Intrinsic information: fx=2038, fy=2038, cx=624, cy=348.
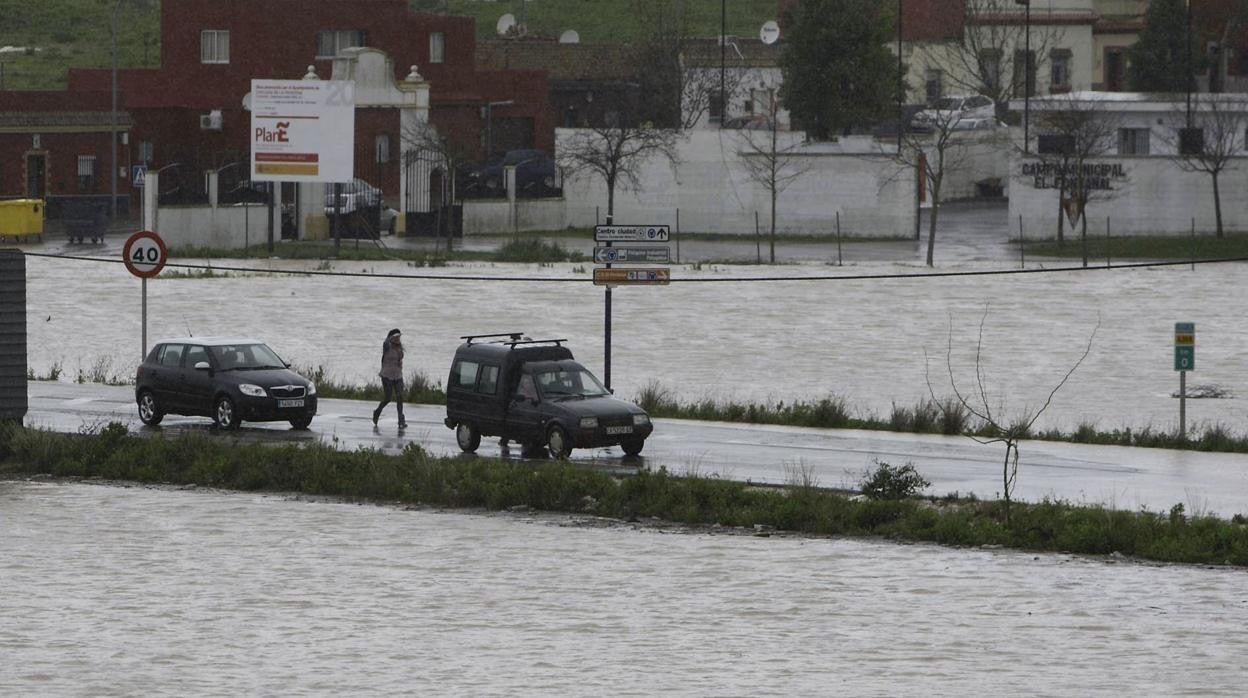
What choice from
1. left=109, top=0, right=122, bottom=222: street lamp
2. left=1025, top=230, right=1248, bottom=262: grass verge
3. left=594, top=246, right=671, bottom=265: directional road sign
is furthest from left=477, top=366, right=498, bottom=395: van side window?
left=109, top=0, right=122, bottom=222: street lamp

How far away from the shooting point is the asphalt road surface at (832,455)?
2709 centimetres

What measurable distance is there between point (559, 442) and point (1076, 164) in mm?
46860

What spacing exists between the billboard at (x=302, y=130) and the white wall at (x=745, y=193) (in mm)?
12829

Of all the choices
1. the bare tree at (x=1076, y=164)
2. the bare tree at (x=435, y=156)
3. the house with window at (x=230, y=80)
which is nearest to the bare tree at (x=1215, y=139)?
the bare tree at (x=1076, y=164)

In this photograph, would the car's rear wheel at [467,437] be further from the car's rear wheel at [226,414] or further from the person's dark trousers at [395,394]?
the car's rear wheel at [226,414]

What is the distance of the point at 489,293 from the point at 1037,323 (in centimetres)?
1636

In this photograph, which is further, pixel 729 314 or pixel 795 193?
pixel 795 193

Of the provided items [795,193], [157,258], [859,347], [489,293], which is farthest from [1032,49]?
[157,258]

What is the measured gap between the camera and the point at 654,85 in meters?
104

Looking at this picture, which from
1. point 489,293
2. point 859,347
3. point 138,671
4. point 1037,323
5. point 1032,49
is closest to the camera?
point 138,671

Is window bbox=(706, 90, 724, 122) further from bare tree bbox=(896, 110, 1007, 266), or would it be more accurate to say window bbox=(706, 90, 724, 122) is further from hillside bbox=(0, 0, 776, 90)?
hillside bbox=(0, 0, 776, 90)

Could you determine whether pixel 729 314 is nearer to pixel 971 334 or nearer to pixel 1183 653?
pixel 971 334

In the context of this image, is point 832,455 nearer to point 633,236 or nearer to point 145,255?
→ point 633,236

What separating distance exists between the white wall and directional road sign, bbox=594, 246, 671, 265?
4106 cm
